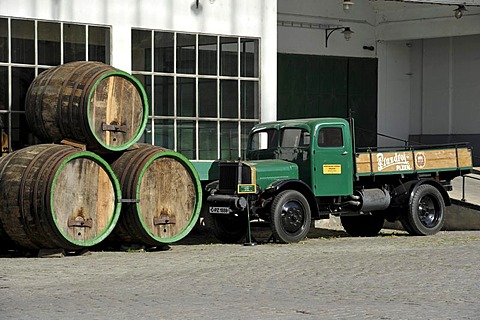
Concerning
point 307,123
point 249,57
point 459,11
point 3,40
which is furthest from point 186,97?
point 459,11

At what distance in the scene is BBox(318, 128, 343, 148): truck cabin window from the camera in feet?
62.4

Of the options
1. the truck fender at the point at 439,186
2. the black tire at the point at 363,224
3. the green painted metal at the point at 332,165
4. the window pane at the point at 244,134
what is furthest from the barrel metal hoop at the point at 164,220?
the truck fender at the point at 439,186

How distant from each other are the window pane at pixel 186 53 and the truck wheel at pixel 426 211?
16.2ft

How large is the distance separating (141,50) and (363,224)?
18.2 ft

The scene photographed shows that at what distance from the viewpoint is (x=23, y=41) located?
18656mm

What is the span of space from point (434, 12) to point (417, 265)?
14862mm

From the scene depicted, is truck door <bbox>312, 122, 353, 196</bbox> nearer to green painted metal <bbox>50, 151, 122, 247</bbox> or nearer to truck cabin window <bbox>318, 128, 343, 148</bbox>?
truck cabin window <bbox>318, 128, 343, 148</bbox>

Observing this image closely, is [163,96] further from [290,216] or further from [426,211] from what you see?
[426,211]

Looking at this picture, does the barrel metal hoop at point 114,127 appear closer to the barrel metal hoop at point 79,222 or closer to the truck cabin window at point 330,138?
the barrel metal hoop at point 79,222

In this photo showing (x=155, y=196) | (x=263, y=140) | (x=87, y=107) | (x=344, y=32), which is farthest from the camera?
(x=344, y=32)

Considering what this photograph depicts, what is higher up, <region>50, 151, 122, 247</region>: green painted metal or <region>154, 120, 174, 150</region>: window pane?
<region>154, 120, 174, 150</region>: window pane

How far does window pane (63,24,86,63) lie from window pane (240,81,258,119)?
374 cm

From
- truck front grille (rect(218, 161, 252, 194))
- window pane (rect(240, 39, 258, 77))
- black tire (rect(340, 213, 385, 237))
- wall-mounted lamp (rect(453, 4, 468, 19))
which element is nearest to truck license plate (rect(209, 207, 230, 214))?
truck front grille (rect(218, 161, 252, 194))

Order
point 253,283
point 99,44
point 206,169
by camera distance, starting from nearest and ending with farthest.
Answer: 1. point 253,283
2. point 99,44
3. point 206,169
